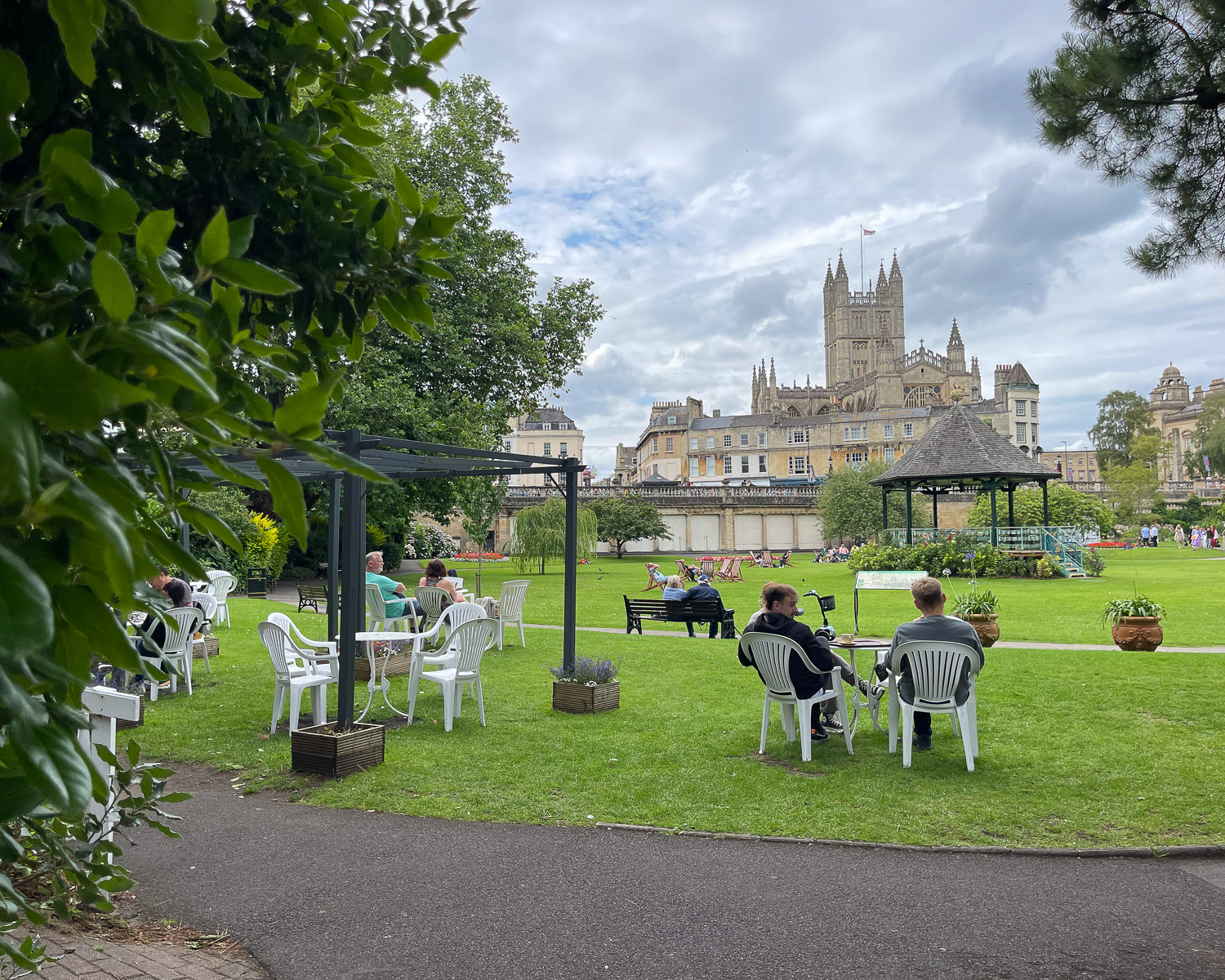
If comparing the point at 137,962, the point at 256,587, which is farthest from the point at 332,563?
the point at 256,587

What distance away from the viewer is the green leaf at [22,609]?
572mm

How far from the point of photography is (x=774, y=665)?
313 inches

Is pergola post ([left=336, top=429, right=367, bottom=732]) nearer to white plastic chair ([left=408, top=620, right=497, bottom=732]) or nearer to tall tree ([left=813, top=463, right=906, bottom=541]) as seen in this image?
white plastic chair ([left=408, top=620, right=497, bottom=732])

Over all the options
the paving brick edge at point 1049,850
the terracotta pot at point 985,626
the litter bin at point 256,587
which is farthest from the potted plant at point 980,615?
the litter bin at point 256,587

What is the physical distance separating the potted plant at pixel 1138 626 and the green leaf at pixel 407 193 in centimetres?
1391

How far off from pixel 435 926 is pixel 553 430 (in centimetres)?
10121

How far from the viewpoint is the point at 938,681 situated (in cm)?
756

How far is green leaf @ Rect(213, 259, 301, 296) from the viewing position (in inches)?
34.6

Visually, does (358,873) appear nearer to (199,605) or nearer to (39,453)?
(39,453)

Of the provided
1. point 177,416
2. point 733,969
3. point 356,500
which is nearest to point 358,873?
point 733,969

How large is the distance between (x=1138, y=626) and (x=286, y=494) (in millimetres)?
14427

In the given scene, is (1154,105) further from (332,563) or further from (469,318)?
(469,318)

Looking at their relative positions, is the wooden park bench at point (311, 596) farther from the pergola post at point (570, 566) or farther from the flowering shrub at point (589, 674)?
the flowering shrub at point (589, 674)

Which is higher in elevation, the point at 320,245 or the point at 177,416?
the point at 320,245
